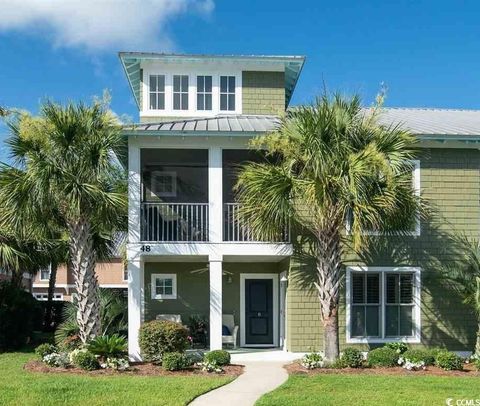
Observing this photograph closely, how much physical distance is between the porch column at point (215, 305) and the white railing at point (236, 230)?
0.79 metres

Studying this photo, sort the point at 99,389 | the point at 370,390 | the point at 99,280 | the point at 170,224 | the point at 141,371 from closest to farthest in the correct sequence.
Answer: the point at 99,389, the point at 370,390, the point at 141,371, the point at 170,224, the point at 99,280

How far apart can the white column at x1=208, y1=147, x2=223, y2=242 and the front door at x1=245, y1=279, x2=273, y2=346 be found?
10.6 ft

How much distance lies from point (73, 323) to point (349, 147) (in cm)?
856

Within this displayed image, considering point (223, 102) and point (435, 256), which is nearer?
point (435, 256)

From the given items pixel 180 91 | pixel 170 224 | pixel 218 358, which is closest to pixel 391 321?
pixel 218 358

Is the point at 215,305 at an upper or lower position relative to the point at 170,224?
lower

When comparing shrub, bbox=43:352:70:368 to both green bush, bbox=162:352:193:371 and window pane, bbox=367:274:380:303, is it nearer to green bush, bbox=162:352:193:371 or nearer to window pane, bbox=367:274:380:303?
green bush, bbox=162:352:193:371

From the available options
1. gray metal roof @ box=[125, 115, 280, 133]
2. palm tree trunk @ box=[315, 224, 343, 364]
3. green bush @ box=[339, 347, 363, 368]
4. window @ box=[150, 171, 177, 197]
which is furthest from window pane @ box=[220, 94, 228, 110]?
green bush @ box=[339, 347, 363, 368]

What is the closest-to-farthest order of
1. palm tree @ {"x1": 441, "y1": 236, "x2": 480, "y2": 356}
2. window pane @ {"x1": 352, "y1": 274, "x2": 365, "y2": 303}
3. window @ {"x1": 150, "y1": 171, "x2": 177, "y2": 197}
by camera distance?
palm tree @ {"x1": 441, "y1": 236, "x2": 480, "y2": 356} → window pane @ {"x1": 352, "y1": 274, "x2": 365, "y2": 303} → window @ {"x1": 150, "y1": 171, "x2": 177, "y2": 197}

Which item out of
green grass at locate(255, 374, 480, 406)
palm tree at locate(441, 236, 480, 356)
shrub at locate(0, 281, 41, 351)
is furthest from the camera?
shrub at locate(0, 281, 41, 351)

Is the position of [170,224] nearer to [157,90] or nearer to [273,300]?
[273,300]

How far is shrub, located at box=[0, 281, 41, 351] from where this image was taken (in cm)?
1781

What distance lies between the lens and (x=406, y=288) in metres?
16.8

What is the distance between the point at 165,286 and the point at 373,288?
20.3ft
